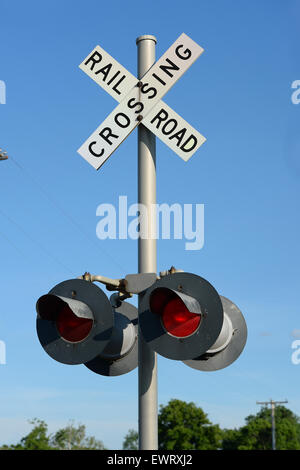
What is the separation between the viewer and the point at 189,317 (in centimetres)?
422

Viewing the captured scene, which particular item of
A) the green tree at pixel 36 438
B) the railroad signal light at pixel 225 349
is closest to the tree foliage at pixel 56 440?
the green tree at pixel 36 438

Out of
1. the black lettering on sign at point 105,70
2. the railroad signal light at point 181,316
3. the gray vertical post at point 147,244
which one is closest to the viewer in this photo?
the railroad signal light at point 181,316

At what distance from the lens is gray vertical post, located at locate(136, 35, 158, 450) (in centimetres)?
457

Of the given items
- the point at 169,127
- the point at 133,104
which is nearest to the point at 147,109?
the point at 133,104

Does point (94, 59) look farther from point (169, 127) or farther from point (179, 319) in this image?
point (179, 319)

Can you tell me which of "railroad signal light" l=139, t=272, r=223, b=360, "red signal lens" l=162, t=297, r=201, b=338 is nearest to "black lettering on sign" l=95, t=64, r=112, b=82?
"railroad signal light" l=139, t=272, r=223, b=360

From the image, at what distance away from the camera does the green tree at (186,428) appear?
8006 centimetres

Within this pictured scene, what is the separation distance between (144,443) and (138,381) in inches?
16.0

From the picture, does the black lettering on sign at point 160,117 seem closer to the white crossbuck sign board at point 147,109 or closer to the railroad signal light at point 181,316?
the white crossbuck sign board at point 147,109

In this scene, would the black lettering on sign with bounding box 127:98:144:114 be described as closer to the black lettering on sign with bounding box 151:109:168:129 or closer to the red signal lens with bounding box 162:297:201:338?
the black lettering on sign with bounding box 151:109:168:129

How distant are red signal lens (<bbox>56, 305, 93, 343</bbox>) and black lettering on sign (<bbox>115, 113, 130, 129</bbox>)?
1413 mm

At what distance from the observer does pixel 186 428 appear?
8062cm
